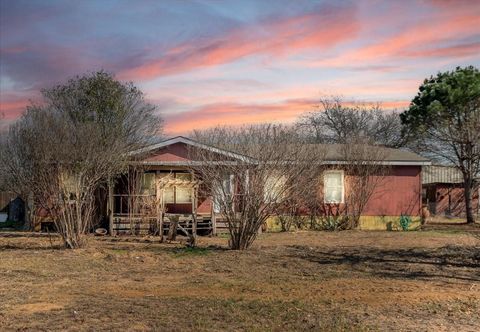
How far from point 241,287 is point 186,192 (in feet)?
42.4

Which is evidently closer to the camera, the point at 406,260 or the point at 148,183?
the point at 406,260

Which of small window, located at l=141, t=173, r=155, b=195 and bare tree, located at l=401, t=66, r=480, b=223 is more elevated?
bare tree, located at l=401, t=66, r=480, b=223

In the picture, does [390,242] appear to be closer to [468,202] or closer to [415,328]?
[415,328]

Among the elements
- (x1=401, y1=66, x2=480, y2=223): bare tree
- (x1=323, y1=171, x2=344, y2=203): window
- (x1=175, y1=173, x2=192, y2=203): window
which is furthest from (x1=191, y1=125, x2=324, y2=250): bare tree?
(x1=401, y1=66, x2=480, y2=223): bare tree

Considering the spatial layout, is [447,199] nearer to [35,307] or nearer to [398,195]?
[398,195]

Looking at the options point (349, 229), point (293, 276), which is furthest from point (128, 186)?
point (293, 276)

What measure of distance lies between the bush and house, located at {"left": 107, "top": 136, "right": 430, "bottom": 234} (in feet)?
0.69

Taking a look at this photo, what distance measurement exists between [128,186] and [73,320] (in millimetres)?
14211

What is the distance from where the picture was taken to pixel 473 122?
23.9 metres

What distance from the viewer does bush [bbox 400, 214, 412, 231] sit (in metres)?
23.3

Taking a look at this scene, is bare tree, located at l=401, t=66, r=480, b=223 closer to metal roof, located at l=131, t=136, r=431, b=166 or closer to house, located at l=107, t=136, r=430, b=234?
metal roof, located at l=131, t=136, r=431, b=166

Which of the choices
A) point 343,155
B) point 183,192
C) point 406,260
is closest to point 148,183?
point 183,192

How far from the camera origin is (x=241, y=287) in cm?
927

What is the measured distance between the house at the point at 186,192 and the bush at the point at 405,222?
0.21 metres
